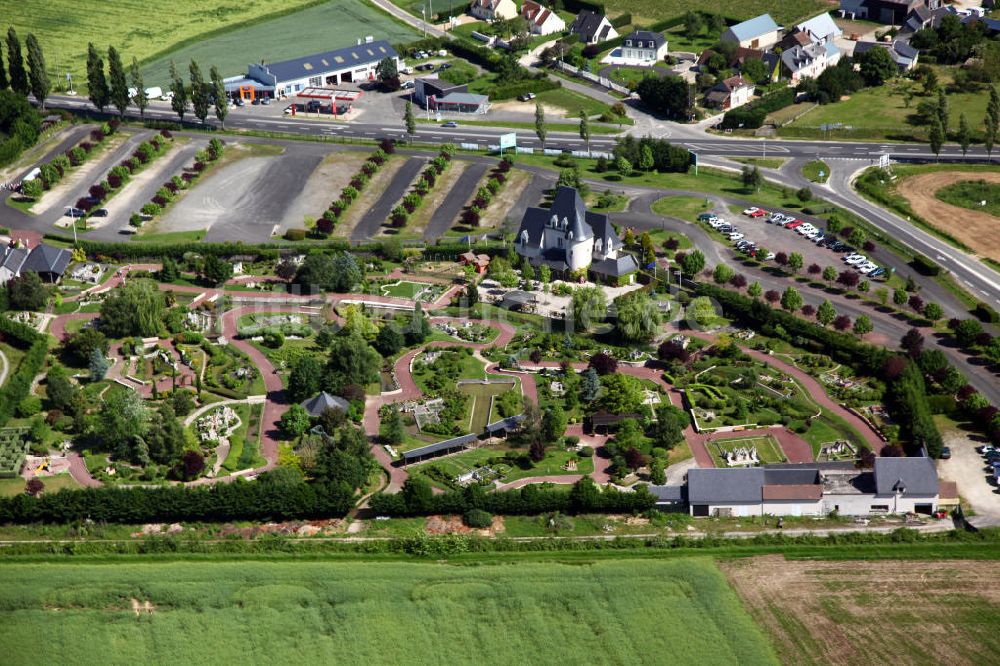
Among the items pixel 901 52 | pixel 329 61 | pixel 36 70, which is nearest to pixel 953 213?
pixel 901 52

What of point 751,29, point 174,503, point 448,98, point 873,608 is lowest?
point 873,608

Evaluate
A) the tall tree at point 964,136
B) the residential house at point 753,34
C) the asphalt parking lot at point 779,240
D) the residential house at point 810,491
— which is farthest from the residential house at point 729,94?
the residential house at point 810,491

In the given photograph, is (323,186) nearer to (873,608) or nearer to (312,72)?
(312,72)

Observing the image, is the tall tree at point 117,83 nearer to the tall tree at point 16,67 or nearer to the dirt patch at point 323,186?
the tall tree at point 16,67

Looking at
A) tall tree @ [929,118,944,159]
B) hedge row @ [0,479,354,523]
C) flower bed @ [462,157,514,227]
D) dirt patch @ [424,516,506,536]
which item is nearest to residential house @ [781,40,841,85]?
tall tree @ [929,118,944,159]

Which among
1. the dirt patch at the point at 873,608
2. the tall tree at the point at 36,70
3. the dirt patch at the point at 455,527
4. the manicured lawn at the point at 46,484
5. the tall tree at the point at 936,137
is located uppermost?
the tall tree at the point at 36,70

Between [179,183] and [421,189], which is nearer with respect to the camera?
[421,189]
